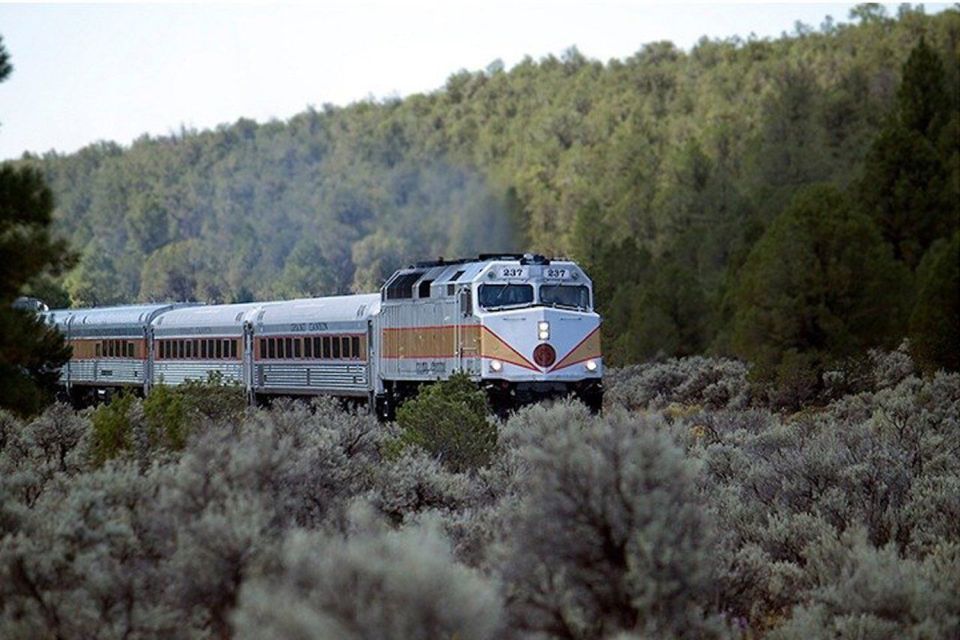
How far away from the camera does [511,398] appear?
2625 centimetres

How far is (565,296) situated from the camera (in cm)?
2747

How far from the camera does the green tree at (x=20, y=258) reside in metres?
13.5

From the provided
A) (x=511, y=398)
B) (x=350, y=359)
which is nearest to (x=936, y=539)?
(x=511, y=398)

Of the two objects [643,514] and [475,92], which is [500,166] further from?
[643,514]

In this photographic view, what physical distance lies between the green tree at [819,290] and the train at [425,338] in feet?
17.6

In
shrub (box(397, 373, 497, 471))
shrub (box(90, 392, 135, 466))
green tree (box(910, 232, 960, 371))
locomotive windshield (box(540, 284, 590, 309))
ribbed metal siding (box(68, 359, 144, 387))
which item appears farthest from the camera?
ribbed metal siding (box(68, 359, 144, 387))

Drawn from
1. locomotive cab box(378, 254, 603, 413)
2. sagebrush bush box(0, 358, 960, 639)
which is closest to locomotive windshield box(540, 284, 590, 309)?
locomotive cab box(378, 254, 603, 413)

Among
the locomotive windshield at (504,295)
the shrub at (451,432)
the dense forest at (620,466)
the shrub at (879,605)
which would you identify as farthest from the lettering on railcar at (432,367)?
the shrub at (879,605)

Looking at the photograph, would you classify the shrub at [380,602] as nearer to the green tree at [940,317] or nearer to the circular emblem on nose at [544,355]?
the circular emblem on nose at [544,355]

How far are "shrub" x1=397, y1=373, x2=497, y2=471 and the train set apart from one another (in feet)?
19.1

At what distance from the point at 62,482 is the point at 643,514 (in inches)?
241

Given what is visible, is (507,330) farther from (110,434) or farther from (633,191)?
(633,191)

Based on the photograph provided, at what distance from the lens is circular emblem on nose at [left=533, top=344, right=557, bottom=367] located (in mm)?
26328

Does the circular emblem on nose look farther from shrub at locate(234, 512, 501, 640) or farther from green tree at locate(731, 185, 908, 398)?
shrub at locate(234, 512, 501, 640)
